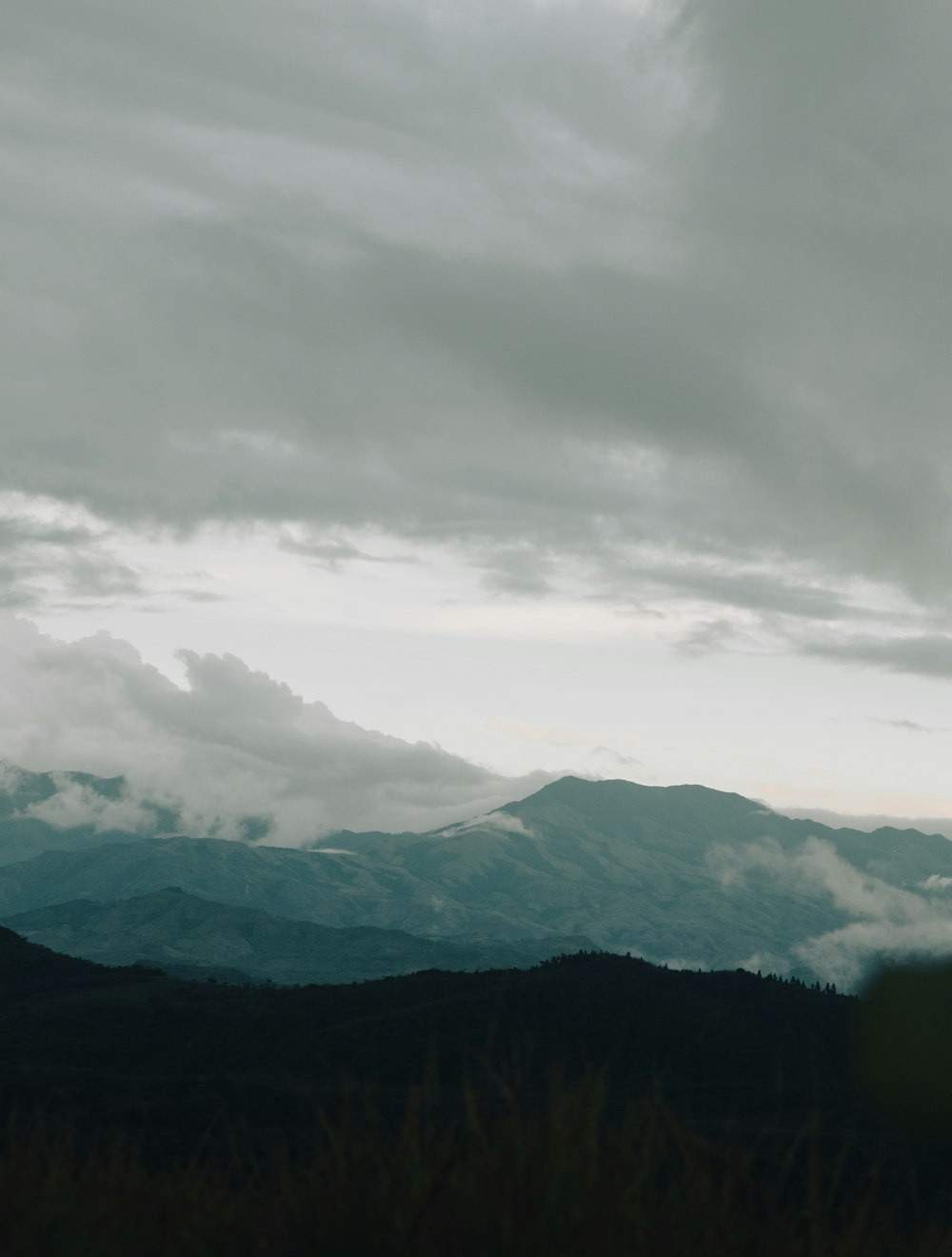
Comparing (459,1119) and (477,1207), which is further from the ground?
(477,1207)

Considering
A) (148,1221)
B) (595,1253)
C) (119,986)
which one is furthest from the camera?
(119,986)

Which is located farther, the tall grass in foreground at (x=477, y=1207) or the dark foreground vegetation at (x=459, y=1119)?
the dark foreground vegetation at (x=459, y=1119)

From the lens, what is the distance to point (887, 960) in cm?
6981

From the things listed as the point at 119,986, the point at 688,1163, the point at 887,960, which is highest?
the point at 688,1163

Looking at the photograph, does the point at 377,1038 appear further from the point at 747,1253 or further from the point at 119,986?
the point at 747,1253

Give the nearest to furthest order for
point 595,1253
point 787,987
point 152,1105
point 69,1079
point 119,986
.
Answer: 1. point 595,1253
2. point 152,1105
3. point 69,1079
4. point 787,987
5. point 119,986

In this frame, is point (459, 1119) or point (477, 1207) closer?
point (477, 1207)

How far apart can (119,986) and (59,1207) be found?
90.2 meters

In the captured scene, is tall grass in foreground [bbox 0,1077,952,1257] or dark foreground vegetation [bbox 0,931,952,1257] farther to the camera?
dark foreground vegetation [bbox 0,931,952,1257]

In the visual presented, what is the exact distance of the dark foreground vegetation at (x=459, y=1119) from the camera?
693 centimetres

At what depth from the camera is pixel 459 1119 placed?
9180mm

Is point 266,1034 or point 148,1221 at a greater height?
point 148,1221

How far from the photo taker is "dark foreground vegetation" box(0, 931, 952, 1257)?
6930 mm

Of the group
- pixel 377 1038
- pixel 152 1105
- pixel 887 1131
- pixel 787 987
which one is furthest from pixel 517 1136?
pixel 787 987
